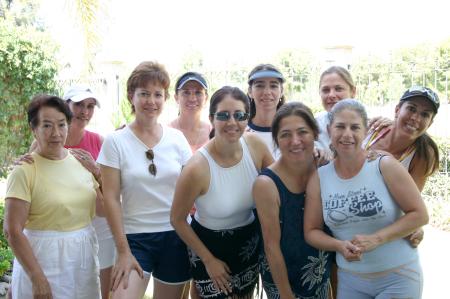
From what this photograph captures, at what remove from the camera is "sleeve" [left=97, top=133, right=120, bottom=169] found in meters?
3.47

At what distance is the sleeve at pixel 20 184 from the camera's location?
3.13 m

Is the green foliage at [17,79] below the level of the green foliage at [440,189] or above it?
above

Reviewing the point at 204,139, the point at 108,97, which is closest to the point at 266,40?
the point at 108,97

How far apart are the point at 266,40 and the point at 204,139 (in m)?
27.7

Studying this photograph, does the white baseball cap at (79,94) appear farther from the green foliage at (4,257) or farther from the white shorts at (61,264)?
the green foliage at (4,257)

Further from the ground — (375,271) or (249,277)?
(375,271)

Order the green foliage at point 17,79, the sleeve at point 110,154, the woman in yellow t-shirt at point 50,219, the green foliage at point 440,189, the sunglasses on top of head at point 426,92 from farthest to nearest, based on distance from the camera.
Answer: the green foliage at point 17,79 → the green foliage at point 440,189 → the sleeve at point 110,154 → the sunglasses on top of head at point 426,92 → the woman in yellow t-shirt at point 50,219

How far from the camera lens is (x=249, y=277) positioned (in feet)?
11.5

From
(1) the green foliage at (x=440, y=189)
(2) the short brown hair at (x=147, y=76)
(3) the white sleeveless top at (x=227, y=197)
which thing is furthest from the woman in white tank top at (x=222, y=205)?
(1) the green foliage at (x=440, y=189)

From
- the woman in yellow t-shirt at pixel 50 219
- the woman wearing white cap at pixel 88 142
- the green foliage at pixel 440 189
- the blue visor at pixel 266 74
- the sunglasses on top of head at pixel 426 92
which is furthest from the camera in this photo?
the green foliage at pixel 440 189

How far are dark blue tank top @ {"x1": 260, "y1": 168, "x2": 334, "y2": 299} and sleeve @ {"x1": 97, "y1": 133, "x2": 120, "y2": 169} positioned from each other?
104 centimetres

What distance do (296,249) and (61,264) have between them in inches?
60.9

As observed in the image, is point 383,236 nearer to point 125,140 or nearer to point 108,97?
point 125,140

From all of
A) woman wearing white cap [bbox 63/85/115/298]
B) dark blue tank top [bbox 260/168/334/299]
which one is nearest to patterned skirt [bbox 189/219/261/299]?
dark blue tank top [bbox 260/168/334/299]
